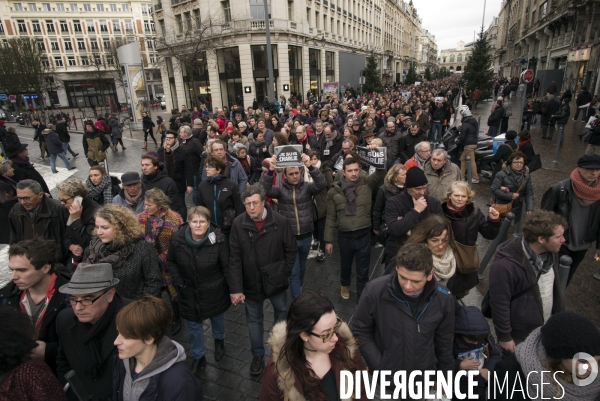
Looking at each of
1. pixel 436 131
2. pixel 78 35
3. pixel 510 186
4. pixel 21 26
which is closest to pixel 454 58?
pixel 78 35

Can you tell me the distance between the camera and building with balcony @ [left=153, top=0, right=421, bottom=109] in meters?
30.9

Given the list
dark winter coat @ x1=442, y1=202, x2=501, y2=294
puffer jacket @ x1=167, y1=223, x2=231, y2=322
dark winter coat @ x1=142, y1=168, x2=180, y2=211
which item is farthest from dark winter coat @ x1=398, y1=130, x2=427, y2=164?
puffer jacket @ x1=167, y1=223, x2=231, y2=322

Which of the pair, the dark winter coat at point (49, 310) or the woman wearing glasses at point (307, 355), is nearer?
the woman wearing glasses at point (307, 355)

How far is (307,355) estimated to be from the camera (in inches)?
75.1

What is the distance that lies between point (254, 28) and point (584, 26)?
2755 cm

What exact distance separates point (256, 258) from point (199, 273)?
23.2 inches

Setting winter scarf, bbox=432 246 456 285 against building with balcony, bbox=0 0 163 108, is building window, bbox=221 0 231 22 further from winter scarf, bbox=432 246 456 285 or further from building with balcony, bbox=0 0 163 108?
building with balcony, bbox=0 0 163 108

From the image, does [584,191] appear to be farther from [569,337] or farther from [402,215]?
[569,337]

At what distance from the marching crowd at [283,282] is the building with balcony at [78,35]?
6822cm

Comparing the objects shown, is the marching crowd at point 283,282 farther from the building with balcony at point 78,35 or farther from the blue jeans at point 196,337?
the building with balcony at point 78,35

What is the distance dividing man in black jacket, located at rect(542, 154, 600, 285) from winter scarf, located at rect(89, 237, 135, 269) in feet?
16.6

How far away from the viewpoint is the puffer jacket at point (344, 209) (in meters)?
4.37

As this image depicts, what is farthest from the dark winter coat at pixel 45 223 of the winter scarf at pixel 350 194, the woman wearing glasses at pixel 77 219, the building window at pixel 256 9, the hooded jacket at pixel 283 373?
the building window at pixel 256 9

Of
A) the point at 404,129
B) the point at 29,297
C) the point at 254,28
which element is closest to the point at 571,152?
the point at 404,129
